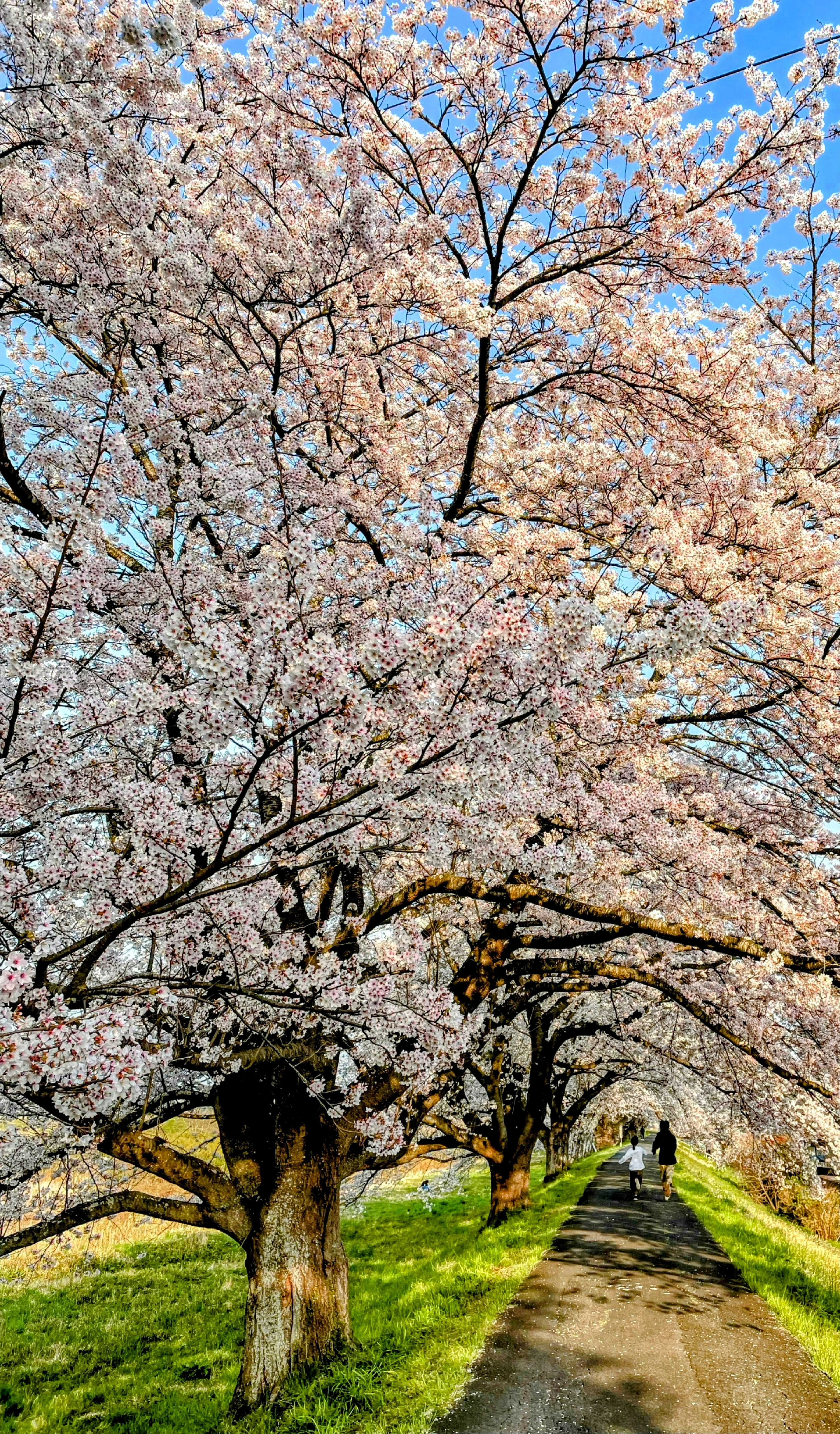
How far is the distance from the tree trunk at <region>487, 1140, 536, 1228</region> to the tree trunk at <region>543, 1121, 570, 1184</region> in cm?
929

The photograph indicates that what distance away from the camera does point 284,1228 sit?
688 cm

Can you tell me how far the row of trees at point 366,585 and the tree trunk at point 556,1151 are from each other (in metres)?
19.5

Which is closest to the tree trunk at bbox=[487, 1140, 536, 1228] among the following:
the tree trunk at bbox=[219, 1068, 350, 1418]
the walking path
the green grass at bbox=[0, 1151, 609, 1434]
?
the green grass at bbox=[0, 1151, 609, 1434]

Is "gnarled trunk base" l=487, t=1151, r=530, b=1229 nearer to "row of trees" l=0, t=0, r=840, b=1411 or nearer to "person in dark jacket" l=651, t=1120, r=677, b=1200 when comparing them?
"person in dark jacket" l=651, t=1120, r=677, b=1200

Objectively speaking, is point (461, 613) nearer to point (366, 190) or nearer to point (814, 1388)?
point (366, 190)

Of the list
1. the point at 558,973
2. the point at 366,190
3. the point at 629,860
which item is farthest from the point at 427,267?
the point at 558,973

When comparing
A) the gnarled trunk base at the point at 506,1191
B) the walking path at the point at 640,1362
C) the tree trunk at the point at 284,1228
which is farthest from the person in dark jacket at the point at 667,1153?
the tree trunk at the point at 284,1228

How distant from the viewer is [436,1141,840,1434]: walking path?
5.96 meters

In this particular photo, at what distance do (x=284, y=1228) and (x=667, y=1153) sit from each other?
Answer: 1683 cm

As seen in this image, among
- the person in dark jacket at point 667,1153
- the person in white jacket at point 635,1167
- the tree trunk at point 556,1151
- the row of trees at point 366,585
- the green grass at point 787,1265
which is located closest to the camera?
the row of trees at point 366,585

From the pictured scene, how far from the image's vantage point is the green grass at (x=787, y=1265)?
8.12m

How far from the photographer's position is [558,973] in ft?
25.9

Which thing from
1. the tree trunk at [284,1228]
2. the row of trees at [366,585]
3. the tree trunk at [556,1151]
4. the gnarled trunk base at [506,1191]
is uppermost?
the row of trees at [366,585]

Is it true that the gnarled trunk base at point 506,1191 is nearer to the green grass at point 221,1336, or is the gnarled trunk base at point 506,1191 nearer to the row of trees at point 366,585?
the green grass at point 221,1336
